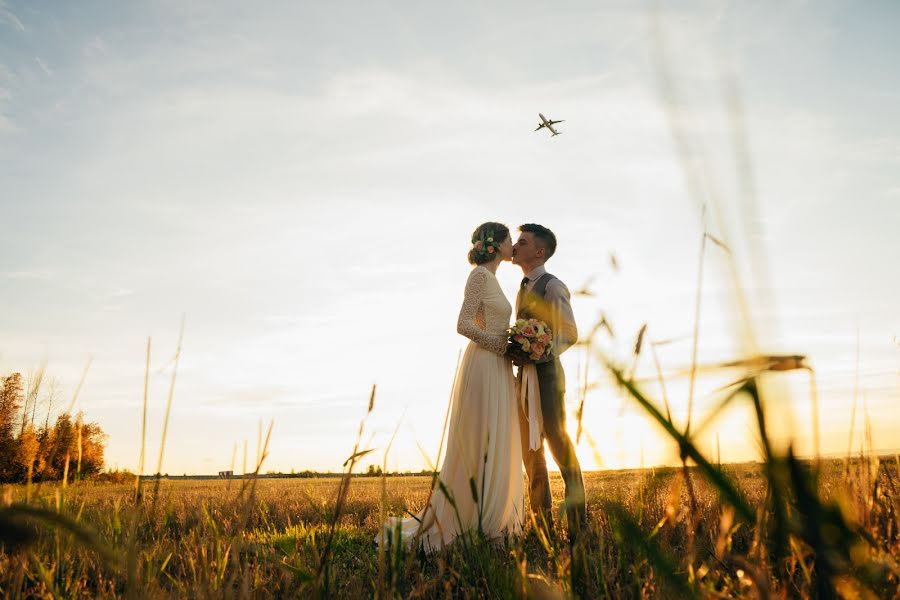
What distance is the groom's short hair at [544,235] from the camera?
759 cm

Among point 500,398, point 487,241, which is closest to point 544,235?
point 487,241

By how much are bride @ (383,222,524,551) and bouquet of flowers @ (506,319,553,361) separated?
0.20m

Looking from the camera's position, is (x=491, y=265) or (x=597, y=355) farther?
(x=491, y=265)

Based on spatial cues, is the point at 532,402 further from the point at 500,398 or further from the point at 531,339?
the point at 531,339

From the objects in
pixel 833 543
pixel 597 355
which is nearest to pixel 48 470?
pixel 597 355

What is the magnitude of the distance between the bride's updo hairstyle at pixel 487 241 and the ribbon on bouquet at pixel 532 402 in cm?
133

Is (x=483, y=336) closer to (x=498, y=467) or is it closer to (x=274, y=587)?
(x=498, y=467)

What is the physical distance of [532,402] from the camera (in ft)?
22.5

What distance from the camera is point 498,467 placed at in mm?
6336

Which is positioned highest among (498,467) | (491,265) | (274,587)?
(491,265)

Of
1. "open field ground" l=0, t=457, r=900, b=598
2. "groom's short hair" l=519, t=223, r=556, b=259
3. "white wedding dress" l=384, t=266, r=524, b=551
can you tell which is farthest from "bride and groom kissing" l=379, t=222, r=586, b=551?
"open field ground" l=0, t=457, r=900, b=598

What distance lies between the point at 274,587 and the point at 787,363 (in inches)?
133

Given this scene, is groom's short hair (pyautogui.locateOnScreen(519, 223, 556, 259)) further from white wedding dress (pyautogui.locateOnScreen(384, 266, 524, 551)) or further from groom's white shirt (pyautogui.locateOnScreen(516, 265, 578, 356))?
white wedding dress (pyautogui.locateOnScreen(384, 266, 524, 551))

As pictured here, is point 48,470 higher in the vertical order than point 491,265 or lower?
lower
